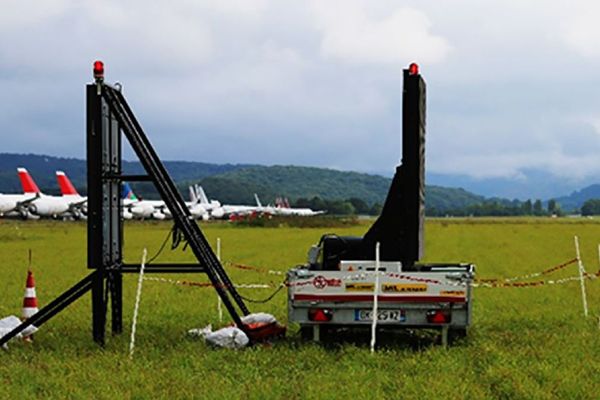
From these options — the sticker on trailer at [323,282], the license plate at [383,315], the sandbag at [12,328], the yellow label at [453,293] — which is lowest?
the sandbag at [12,328]

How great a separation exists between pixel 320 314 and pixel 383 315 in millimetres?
793

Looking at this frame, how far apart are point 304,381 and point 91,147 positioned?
186 inches

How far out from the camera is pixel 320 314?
12367 mm

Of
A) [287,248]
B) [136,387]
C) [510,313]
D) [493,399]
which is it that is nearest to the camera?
[493,399]

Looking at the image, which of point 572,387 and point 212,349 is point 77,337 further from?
point 572,387

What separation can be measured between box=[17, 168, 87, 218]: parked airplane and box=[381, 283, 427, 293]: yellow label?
285 feet

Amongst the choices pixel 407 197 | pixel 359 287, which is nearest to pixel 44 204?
pixel 407 197

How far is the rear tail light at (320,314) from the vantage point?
1236 cm

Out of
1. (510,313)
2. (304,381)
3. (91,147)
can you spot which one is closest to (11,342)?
(91,147)

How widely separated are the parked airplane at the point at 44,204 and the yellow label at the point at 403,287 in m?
86.9

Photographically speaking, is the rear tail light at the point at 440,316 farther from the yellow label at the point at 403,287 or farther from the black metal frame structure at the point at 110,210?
the black metal frame structure at the point at 110,210

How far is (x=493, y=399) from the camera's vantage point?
898cm

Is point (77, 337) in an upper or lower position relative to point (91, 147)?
lower

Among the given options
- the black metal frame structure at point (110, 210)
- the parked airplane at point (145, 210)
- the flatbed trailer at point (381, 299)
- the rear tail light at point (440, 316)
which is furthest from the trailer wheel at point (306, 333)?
the parked airplane at point (145, 210)
